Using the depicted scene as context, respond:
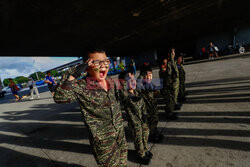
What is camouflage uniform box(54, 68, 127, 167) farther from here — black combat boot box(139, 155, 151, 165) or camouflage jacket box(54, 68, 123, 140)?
black combat boot box(139, 155, 151, 165)

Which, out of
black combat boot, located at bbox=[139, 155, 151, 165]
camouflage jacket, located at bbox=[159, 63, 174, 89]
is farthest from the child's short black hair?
camouflage jacket, located at bbox=[159, 63, 174, 89]

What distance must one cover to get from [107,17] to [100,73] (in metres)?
8.63

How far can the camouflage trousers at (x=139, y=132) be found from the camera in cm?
160

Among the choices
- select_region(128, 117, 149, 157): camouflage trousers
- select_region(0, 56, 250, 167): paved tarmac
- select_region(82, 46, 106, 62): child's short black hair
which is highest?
select_region(82, 46, 106, 62): child's short black hair

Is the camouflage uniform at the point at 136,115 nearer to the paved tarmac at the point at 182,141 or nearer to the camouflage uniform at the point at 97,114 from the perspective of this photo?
the camouflage uniform at the point at 97,114

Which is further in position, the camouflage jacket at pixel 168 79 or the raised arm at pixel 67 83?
the camouflage jacket at pixel 168 79

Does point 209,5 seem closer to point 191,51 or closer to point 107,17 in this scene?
point 107,17

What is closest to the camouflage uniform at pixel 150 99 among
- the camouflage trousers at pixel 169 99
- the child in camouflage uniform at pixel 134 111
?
the child in camouflage uniform at pixel 134 111

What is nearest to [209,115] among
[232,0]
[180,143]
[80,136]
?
[180,143]

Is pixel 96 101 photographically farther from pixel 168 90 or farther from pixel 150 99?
pixel 168 90

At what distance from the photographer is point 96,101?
1.14m

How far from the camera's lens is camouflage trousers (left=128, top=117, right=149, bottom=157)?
1598 mm

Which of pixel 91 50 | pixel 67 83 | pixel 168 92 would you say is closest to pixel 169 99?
pixel 168 92

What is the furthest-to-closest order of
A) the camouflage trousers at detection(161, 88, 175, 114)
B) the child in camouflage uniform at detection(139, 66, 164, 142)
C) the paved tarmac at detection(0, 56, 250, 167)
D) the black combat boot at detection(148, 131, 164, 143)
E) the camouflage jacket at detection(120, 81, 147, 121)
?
the camouflage trousers at detection(161, 88, 175, 114)
the black combat boot at detection(148, 131, 164, 143)
the child in camouflage uniform at detection(139, 66, 164, 142)
the paved tarmac at detection(0, 56, 250, 167)
the camouflage jacket at detection(120, 81, 147, 121)
